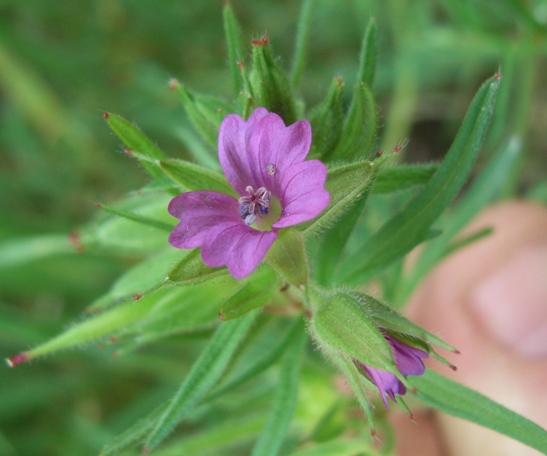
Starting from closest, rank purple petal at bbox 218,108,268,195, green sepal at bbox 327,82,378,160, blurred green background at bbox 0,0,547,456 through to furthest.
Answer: purple petal at bbox 218,108,268,195 → green sepal at bbox 327,82,378,160 → blurred green background at bbox 0,0,547,456

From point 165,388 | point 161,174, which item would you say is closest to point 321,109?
point 161,174

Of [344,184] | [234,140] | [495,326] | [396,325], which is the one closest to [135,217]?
[234,140]

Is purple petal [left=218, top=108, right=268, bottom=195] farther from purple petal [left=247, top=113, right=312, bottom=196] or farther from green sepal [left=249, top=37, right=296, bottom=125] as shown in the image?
green sepal [left=249, top=37, right=296, bottom=125]

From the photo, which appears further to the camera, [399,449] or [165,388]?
[165,388]

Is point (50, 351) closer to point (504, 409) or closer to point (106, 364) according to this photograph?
point (504, 409)

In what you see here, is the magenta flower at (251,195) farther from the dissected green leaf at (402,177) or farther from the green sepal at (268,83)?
the dissected green leaf at (402,177)

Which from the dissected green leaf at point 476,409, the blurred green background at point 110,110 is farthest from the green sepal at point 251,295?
the blurred green background at point 110,110

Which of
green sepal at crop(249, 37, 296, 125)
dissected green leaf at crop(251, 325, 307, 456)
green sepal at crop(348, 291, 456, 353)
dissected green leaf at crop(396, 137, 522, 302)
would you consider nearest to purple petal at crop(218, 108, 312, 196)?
→ green sepal at crop(249, 37, 296, 125)

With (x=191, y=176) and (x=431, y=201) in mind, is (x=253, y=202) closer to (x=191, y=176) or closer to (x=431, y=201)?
(x=191, y=176)
